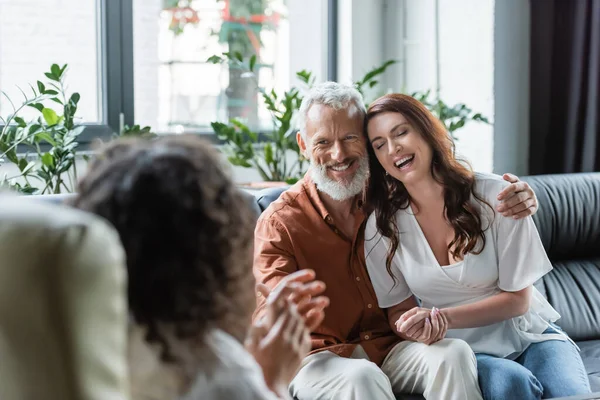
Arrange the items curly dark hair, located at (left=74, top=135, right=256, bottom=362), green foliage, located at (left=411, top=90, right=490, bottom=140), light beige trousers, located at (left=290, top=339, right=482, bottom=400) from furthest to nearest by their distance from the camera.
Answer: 1. green foliage, located at (left=411, top=90, right=490, bottom=140)
2. light beige trousers, located at (left=290, top=339, right=482, bottom=400)
3. curly dark hair, located at (left=74, top=135, right=256, bottom=362)

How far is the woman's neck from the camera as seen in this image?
7.22ft

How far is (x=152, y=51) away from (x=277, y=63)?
77 cm

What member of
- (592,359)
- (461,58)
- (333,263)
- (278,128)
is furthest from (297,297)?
(461,58)

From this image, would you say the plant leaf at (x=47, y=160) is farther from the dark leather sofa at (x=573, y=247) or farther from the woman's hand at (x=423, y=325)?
the dark leather sofa at (x=573, y=247)

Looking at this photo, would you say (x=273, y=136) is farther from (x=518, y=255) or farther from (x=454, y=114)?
(x=518, y=255)

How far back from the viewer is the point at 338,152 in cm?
222

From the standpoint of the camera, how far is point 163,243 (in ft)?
3.01

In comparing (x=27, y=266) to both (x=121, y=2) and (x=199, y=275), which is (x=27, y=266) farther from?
(x=121, y=2)

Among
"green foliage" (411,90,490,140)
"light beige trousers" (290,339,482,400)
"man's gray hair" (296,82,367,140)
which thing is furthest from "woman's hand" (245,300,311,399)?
"green foliage" (411,90,490,140)

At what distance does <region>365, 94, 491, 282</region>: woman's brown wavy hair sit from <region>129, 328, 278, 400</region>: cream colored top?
4.16 ft

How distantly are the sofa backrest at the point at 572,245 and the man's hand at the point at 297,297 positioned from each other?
1.61 m

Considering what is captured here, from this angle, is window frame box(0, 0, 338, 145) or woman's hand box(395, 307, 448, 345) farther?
window frame box(0, 0, 338, 145)

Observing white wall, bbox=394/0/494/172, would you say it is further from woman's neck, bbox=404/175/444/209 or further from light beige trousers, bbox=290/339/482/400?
light beige trousers, bbox=290/339/482/400

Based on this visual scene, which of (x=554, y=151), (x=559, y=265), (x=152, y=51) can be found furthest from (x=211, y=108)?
(x=559, y=265)
